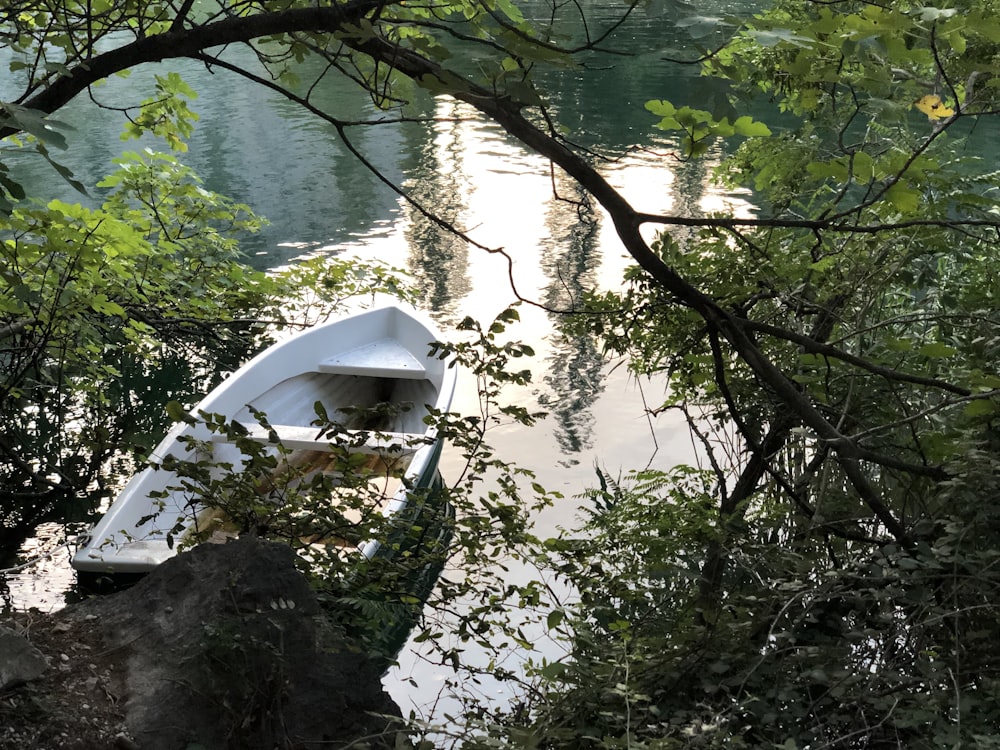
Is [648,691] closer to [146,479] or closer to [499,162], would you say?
[146,479]

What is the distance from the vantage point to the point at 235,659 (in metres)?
2.38

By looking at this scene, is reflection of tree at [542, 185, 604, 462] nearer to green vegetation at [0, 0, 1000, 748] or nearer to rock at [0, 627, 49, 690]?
green vegetation at [0, 0, 1000, 748]

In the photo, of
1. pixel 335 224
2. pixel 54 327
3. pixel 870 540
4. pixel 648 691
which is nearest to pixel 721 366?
pixel 870 540

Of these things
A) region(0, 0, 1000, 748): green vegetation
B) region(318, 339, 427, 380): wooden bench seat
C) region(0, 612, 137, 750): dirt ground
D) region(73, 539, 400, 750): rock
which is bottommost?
region(0, 612, 137, 750): dirt ground

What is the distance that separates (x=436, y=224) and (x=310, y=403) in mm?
1844

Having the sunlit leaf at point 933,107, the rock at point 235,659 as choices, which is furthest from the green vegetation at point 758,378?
the rock at point 235,659

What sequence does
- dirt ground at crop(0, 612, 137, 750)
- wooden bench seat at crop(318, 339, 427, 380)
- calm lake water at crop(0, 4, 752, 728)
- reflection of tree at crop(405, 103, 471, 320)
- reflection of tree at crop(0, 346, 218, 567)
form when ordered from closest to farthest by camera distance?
dirt ground at crop(0, 612, 137, 750)
reflection of tree at crop(0, 346, 218, 567)
wooden bench seat at crop(318, 339, 427, 380)
calm lake water at crop(0, 4, 752, 728)
reflection of tree at crop(405, 103, 471, 320)

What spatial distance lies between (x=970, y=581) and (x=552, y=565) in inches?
54.7

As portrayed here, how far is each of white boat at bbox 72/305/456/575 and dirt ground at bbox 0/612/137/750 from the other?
1.20m

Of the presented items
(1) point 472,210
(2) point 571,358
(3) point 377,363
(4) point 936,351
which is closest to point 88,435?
(3) point 377,363

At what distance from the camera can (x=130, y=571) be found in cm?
371

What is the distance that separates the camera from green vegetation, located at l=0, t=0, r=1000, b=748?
6.06 ft

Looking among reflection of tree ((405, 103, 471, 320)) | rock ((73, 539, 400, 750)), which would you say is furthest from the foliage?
rock ((73, 539, 400, 750))

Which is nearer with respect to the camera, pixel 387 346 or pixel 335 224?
pixel 387 346
